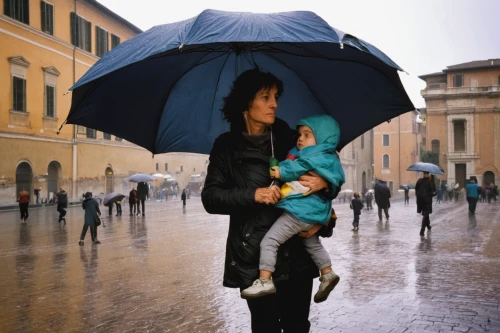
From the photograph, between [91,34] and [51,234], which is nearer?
[51,234]

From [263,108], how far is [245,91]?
0.14m

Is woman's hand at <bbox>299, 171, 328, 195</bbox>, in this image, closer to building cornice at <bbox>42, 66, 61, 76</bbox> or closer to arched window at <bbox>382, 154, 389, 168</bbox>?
building cornice at <bbox>42, 66, 61, 76</bbox>

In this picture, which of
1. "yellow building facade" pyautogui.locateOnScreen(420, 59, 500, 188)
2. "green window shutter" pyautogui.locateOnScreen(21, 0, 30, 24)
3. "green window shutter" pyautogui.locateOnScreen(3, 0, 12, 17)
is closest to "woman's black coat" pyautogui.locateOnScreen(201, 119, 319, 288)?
"green window shutter" pyautogui.locateOnScreen(3, 0, 12, 17)

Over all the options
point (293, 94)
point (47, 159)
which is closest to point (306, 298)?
point (293, 94)

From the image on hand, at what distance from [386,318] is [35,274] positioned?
5.84 m

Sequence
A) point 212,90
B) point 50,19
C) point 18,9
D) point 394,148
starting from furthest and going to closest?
point 394,148 → point 50,19 → point 18,9 → point 212,90

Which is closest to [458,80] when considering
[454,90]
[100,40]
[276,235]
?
[454,90]

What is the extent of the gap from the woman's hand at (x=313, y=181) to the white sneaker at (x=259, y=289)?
0.47 meters

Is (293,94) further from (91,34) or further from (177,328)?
(91,34)

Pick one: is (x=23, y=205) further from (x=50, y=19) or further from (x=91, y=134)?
(x=91, y=134)

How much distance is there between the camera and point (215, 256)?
1009 centimetres

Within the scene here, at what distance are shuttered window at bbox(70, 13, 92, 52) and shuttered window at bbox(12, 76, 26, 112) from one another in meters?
6.15

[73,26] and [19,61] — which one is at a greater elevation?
[73,26]

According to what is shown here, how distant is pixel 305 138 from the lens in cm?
266
